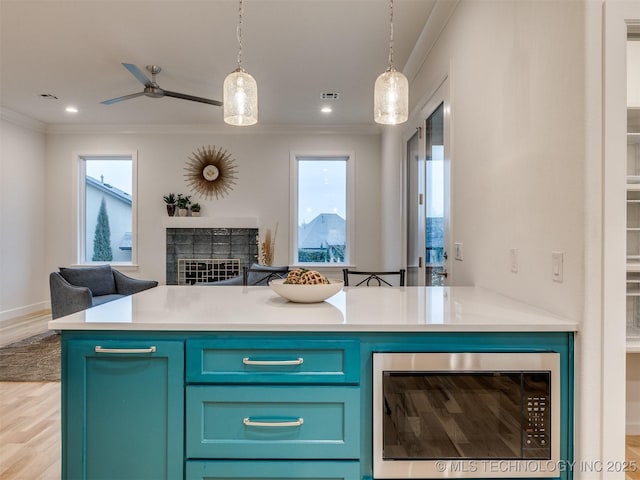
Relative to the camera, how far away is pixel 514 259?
5.59ft

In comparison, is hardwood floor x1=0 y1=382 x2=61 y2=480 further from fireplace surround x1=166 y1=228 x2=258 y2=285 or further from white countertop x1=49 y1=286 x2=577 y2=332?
fireplace surround x1=166 y1=228 x2=258 y2=285

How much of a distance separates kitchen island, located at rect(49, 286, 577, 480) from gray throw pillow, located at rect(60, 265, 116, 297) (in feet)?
11.9

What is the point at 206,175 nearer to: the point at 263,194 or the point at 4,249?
the point at 263,194

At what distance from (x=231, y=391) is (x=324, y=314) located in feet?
1.35

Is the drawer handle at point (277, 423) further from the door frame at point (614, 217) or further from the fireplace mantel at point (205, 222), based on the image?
the fireplace mantel at point (205, 222)

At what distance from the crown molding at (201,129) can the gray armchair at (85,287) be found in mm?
2266

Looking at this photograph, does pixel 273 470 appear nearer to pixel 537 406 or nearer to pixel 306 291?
pixel 306 291

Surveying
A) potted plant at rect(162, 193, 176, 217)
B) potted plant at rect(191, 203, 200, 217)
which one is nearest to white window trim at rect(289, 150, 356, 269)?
potted plant at rect(191, 203, 200, 217)

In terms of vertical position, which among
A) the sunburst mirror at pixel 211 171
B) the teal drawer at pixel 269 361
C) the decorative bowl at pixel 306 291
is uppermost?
the sunburst mirror at pixel 211 171

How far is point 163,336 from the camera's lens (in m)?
1.27

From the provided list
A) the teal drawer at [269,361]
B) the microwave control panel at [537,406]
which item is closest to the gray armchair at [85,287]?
the teal drawer at [269,361]

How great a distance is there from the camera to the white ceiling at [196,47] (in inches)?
107

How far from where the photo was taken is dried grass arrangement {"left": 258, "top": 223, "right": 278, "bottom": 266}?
565cm

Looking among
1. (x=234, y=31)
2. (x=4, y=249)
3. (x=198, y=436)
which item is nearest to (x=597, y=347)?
(x=198, y=436)
